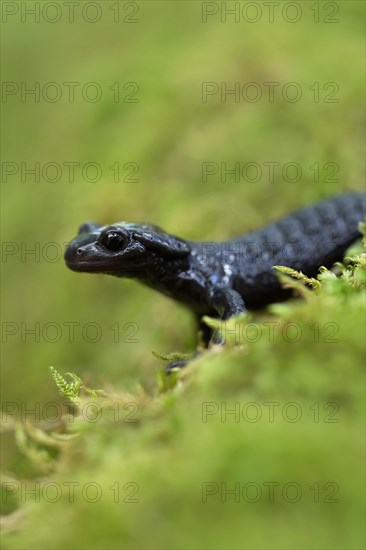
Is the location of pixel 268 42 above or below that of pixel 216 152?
above

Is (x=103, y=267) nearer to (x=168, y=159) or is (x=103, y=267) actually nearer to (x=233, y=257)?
(x=233, y=257)

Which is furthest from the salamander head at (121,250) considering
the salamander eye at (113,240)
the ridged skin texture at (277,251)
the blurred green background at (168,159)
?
the blurred green background at (168,159)

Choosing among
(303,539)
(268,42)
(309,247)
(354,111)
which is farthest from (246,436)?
(268,42)

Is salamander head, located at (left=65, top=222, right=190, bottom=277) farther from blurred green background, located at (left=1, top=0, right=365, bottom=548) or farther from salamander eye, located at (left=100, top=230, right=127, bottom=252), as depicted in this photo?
blurred green background, located at (left=1, top=0, right=365, bottom=548)

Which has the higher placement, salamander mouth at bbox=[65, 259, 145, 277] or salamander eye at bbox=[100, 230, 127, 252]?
salamander eye at bbox=[100, 230, 127, 252]

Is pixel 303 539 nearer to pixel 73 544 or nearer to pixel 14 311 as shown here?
pixel 73 544

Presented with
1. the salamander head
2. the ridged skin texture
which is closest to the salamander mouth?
the salamander head

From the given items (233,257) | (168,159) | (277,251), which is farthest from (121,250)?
(168,159)
